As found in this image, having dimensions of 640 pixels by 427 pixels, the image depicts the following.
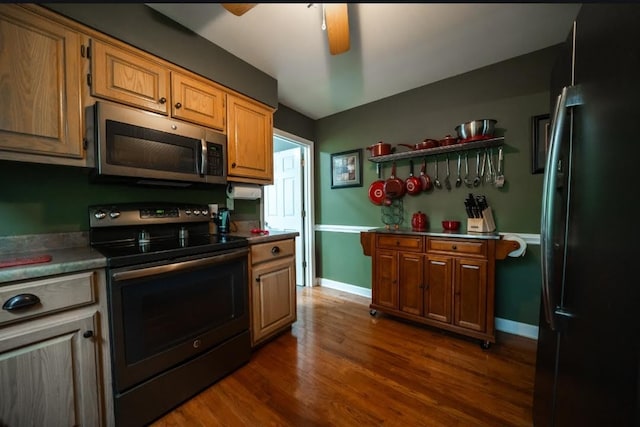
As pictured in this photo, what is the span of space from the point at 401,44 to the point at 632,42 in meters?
1.61

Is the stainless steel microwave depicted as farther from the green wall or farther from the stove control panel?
the green wall

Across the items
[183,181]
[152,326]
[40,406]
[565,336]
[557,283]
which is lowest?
[40,406]

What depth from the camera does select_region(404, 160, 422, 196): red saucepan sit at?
2676mm

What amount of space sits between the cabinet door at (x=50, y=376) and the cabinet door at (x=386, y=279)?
2034 millimetres

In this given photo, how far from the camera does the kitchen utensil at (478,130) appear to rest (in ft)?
7.26

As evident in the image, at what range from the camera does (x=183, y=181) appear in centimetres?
182

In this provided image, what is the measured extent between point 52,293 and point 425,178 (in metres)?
2.68

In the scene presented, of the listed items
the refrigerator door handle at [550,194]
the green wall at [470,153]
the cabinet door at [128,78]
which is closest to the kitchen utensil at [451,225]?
the green wall at [470,153]

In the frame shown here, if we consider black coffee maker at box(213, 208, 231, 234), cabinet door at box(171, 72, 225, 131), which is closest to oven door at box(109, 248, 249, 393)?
black coffee maker at box(213, 208, 231, 234)

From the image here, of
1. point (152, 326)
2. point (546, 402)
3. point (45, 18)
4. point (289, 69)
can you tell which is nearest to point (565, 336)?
point (546, 402)

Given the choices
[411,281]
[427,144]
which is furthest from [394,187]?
[411,281]

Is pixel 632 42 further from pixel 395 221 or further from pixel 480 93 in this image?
pixel 395 221

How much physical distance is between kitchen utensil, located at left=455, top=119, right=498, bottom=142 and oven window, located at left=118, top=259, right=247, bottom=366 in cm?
201

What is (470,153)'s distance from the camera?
8.05 ft
